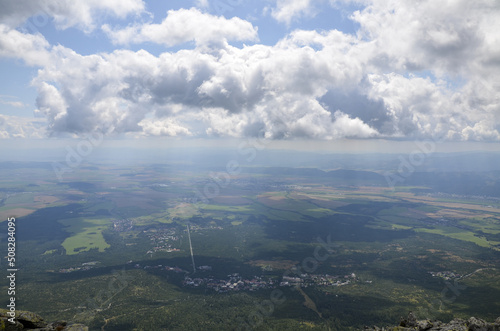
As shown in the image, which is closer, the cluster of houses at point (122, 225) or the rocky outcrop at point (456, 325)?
the rocky outcrop at point (456, 325)

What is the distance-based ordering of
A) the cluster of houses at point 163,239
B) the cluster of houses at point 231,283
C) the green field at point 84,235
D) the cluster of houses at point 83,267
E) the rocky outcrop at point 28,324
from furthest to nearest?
1. the green field at point 84,235
2. the cluster of houses at point 163,239
3. the cluster of houses at point 83,267
4. the cluster of houses at point 231,283
5. the rocky outcrop at point 28,324

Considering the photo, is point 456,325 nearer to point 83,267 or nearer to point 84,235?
point 83,267

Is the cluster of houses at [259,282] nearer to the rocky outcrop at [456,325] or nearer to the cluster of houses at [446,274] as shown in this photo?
the cluster of houses at [446,274]

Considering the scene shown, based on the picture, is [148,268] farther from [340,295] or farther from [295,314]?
[340,295]

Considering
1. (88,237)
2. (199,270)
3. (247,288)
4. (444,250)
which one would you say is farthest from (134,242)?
(444,250)

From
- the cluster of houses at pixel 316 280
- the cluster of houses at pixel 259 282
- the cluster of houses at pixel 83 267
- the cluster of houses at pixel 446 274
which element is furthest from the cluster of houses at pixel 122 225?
the cluster of houses at pixel 446 274

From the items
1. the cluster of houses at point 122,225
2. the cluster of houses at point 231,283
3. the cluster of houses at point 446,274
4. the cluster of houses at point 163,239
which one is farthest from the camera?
the cluster of houses at point 122,225

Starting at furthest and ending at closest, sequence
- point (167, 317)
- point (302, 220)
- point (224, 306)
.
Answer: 1. point (302, 220)
2. point (224, 306)
3. point (167, 317)

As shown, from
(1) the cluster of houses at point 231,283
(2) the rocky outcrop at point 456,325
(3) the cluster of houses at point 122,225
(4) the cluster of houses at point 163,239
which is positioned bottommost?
(1) the cluster of houses at point 231,283

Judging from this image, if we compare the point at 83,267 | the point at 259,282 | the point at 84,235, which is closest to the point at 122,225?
the point at 84,235

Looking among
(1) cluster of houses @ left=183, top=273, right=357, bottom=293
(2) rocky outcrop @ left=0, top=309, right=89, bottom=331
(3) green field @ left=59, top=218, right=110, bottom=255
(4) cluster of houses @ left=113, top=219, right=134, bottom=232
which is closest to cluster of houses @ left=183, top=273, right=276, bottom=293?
(1) cluster of houses @ left=183, top=273, right=357, bottom=293

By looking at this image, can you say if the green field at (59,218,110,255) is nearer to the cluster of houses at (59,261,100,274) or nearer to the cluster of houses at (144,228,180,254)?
the cluster of houses at (59,261,100,274)
